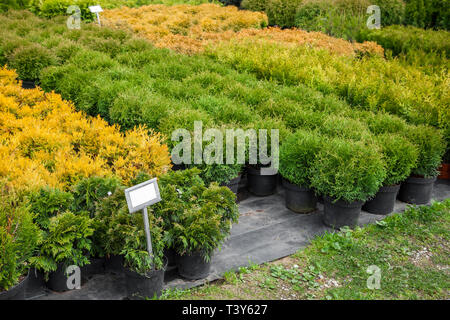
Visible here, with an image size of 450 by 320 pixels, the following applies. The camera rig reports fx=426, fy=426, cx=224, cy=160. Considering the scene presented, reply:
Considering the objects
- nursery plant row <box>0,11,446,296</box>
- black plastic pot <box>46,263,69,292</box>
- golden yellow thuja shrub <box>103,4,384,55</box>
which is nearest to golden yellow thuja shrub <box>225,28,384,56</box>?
golden yellow thuja shrub <box>103,4,384,55</box>

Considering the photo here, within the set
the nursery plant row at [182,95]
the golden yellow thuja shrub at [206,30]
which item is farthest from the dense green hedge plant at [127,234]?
the golden yellow thuja shrub at [206,30]

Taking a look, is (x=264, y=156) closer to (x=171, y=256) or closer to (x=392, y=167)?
(x=392, y=167)

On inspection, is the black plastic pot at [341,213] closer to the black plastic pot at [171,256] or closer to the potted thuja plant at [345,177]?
the potted thuja plant at [345,177]

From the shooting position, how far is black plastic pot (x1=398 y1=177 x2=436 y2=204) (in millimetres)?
5586

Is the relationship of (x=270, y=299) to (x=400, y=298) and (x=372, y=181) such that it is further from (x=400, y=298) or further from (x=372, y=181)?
(x=372, y=181)

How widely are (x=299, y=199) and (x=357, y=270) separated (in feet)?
4.26

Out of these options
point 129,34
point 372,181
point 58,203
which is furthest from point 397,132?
point 129,34

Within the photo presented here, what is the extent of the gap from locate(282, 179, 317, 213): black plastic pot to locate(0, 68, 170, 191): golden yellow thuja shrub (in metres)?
1.57

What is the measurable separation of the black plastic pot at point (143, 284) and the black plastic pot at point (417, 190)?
3.59m

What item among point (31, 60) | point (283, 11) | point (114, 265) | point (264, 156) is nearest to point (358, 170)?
point (264, 156)

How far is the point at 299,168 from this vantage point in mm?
5094

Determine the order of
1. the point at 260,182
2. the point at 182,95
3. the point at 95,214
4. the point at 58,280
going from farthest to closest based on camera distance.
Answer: the point at 182,95, the point at 260,182, the point at 95,214, the point at 58,280

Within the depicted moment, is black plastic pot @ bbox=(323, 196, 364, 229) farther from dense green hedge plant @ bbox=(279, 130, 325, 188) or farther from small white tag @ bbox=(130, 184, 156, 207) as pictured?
small white tag @ bbox=(130, 184, 156, 207)

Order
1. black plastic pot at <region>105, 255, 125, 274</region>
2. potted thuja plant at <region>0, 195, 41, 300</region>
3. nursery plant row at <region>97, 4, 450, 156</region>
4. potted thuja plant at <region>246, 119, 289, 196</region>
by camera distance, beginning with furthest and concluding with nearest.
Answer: nursery plant row at <region>97, 4, 450, 156</region> < potted thuja plant at <region>246, 119, 289, 196</region> < black plastic pot at <region>105, 255, 125, 274</region> < potted thuja plant at <region>0, 195, 41, 300</region>
